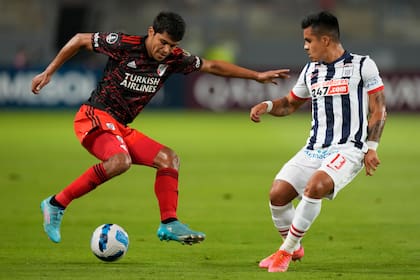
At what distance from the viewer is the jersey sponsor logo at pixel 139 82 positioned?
894cm

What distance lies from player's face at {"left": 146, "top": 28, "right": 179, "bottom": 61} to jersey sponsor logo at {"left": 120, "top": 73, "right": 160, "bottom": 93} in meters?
0.23

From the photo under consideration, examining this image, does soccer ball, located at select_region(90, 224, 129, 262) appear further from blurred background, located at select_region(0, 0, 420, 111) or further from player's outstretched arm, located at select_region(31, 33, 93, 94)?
blurred background, located at select_region(0, 0, 420, 111)

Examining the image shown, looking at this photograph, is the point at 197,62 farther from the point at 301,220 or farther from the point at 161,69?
the point at 301,220

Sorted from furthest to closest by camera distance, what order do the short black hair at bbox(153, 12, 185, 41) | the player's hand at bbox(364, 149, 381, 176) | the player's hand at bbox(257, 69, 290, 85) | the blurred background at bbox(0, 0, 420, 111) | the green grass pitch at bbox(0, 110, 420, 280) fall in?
→ the blurred background at bbox(0, 0, 420, 111), the player's hand at bbox(257, 69, 290, 85), the short black hair at bbox(153, 12, 185, 41), the green grass pitch at bbox(0, 110, 420, 280), the player's hand at bbox(364, 149, 381, 176)

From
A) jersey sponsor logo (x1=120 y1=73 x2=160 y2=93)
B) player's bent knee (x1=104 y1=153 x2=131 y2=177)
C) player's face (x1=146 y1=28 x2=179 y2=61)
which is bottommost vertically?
player's bent knee (x1=104 y1=153 x2=131 y2=177)

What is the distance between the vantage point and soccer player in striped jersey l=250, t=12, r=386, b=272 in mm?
7941

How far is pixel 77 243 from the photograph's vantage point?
9469 millimetres

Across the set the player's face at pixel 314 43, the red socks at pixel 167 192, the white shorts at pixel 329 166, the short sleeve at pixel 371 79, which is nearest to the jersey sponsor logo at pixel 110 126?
the red socks at pixel 167 192

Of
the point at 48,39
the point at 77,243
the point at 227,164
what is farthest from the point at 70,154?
the point at 48,39

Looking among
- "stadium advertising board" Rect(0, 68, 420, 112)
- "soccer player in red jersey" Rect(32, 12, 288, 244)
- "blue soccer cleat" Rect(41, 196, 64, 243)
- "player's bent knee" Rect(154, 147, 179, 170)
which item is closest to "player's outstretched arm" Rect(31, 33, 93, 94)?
"soccer player in red jersey" Rect(32, 12, 288, 244)

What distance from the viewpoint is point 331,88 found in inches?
325

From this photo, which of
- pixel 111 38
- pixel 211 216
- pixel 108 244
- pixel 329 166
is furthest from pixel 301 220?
pixel 211 216

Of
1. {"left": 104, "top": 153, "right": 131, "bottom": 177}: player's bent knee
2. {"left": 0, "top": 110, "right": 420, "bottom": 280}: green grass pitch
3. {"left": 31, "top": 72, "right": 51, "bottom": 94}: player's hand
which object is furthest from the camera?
{"left": 31, "top": 72, "right": 51, "bottom": 94}: player's hand

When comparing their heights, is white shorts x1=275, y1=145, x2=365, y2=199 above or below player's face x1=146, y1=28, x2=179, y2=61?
below
